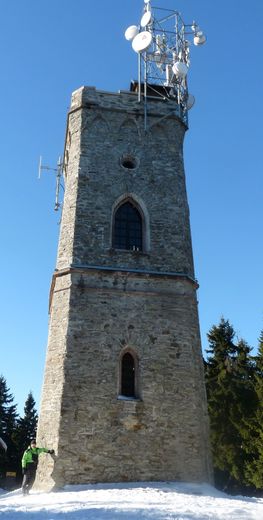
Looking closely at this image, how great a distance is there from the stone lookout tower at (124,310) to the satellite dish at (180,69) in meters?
0.08

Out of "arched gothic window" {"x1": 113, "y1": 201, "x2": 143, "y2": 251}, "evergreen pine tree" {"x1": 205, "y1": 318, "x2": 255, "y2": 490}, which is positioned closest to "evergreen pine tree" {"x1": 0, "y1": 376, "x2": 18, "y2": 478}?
"evergreen pine tree" {"x1": 205, "y1": 318, "x2": 255, "y2": 490}

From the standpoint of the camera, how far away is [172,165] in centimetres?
1670

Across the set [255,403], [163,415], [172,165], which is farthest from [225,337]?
[163,415]

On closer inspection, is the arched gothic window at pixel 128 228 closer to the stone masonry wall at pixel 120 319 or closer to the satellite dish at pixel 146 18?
the stone masonry wall at pixel 120 319

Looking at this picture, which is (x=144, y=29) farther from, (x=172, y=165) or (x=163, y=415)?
(x=163, y=415)

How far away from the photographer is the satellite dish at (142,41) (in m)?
17.9

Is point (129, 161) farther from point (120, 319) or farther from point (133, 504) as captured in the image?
point (133, 504)

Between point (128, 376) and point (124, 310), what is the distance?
174cm

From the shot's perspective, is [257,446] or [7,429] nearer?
[257,446]

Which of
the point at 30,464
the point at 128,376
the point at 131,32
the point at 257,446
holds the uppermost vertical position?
the point at 131,32

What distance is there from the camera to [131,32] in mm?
19281

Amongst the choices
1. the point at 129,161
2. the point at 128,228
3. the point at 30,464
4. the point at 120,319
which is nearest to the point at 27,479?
the point at 30,464

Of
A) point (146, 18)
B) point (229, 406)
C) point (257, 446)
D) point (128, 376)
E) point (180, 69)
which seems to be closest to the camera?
point (128, 376)

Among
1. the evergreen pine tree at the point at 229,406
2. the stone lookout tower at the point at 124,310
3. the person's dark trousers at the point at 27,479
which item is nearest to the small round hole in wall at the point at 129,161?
the stone lookout tower at the point at 124,310
